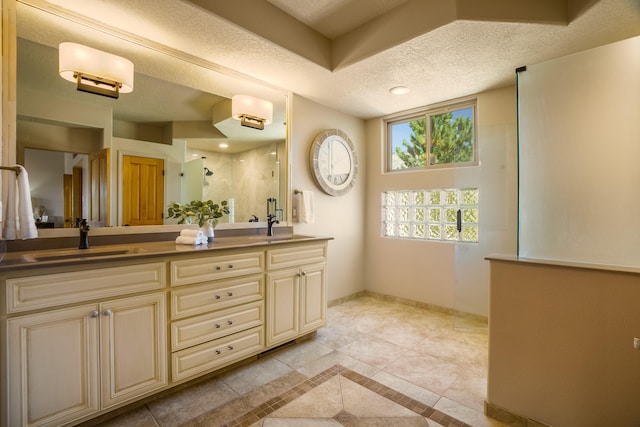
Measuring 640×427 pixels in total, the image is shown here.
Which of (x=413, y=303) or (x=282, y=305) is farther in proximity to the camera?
(x=413, y=303)

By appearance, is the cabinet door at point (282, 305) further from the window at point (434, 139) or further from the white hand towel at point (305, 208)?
the window at point (434, 139)

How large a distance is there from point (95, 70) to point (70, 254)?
1.16 metres

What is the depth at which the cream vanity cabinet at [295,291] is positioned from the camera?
2.25 metres

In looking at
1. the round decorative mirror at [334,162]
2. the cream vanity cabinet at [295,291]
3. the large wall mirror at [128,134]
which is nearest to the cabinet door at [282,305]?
the cream vanity cabinet at [295,291]

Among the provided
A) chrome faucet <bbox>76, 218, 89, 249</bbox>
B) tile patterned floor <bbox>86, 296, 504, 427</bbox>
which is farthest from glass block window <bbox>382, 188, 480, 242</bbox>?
chrome faucet <bbox>76, 218, 89, 249</bbox>

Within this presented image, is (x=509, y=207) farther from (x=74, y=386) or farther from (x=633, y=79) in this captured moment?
(x=74, y=386)

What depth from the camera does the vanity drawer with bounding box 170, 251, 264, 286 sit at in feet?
5.80

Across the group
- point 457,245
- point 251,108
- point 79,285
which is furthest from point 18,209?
point 457,245

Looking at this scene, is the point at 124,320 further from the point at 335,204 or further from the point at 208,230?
the point at 335,204

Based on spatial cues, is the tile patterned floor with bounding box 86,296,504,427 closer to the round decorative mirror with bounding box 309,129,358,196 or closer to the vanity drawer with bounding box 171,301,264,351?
the vanity drawer with bounding box 171,301,264,351

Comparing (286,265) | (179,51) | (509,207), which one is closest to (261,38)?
(179,51)

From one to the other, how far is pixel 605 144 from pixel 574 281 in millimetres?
948

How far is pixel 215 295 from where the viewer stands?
1926mm

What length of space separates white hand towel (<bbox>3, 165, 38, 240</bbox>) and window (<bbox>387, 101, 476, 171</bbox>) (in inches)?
131
